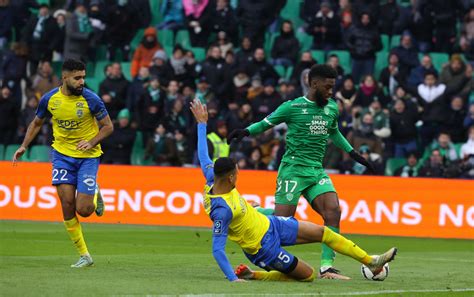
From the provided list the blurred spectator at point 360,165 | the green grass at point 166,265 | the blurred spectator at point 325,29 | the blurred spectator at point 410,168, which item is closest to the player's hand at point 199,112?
the green grass at point 166,265

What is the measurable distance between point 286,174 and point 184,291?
3.01m

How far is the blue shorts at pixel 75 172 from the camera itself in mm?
13883

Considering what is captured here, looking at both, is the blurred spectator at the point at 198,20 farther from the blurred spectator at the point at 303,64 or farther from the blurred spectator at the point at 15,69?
the blurred spectator at the point at 15,69

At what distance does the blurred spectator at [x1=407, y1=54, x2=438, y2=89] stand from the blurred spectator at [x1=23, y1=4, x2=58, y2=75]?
8856 mm

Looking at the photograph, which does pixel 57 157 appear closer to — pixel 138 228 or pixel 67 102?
pixel 67 102

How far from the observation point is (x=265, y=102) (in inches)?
1017

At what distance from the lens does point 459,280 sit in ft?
42.1

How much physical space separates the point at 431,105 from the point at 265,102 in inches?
147

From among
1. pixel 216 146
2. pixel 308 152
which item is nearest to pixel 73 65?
pixel 308 152

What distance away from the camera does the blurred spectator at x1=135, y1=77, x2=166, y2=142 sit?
26.6 metres

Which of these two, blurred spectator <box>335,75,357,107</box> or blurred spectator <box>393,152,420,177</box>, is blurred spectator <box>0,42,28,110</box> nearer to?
blurred spectator <box>335,75,357,107</box>

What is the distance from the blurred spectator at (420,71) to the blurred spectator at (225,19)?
4652 mm

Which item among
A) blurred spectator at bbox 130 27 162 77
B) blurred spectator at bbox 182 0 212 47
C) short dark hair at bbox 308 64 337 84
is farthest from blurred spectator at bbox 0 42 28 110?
short dark hair at bbox 308 64 337 84

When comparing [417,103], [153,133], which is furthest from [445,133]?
[153,133]
